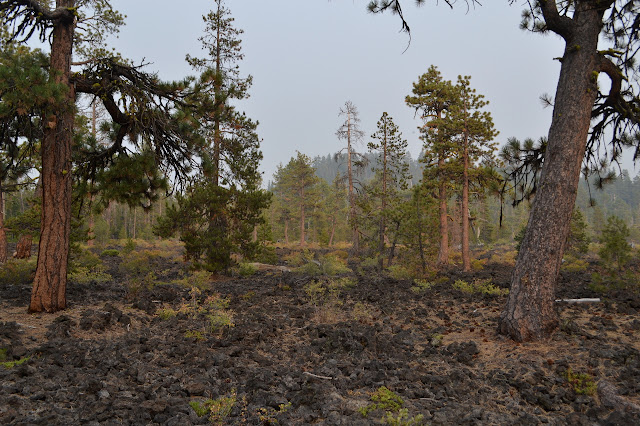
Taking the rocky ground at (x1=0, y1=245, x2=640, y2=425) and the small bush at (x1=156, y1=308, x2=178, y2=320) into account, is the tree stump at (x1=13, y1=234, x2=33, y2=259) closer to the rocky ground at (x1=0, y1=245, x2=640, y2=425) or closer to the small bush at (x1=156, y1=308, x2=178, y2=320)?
the rocky ground at (x1=0, y1=245, x2=640, y2=425)

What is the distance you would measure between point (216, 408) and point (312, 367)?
184 centimetres

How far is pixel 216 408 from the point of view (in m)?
3.22

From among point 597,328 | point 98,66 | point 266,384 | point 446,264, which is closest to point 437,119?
point 446,264

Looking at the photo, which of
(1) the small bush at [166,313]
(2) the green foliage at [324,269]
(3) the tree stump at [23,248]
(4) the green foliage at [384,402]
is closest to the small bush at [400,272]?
(2) the green foliage at [324,269]

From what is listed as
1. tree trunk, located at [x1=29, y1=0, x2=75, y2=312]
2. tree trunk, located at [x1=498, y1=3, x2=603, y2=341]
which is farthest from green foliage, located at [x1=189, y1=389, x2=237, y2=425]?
tree trunk, located at [x1=29, y1=0, x2=75, y2=312]

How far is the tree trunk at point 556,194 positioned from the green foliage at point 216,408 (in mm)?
4505

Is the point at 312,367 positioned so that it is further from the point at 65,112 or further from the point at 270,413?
the point at 65,112

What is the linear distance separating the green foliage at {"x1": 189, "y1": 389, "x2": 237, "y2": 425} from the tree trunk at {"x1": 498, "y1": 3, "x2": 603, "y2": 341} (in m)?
4.51

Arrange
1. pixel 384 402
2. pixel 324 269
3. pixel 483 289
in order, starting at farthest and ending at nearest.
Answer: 1. pixel 324 269
2. pixel 483 289
3. pixel 384 402

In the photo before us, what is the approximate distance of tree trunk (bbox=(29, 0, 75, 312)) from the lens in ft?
21.8

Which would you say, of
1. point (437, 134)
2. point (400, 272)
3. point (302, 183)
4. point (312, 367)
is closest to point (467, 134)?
point (437, 134)

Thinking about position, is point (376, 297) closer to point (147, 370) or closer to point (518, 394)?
point (518, 394)

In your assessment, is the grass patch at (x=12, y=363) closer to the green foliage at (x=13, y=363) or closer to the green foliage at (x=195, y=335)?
the green foliage at (x=13, y=363)

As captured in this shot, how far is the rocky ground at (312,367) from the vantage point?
3389 millimetres
